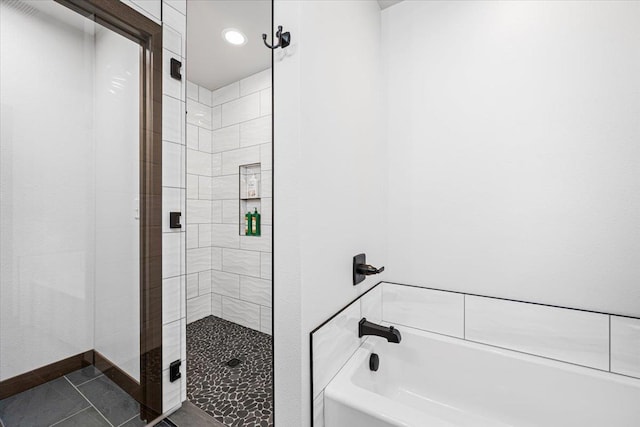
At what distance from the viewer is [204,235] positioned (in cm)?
253

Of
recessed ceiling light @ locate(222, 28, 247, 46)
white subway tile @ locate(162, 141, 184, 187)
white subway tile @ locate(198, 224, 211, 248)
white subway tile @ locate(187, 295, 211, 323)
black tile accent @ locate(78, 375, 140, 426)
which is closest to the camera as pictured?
black tile accent @ locate(78, 375, 140, 426)

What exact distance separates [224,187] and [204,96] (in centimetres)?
82

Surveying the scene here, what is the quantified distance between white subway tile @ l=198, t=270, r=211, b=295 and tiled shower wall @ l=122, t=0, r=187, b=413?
0.86m

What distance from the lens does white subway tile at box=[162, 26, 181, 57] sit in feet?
4.81

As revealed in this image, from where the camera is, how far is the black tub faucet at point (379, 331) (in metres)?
1.29

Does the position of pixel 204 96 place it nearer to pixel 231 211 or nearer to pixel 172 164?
pixel 231 211

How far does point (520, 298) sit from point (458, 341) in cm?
37

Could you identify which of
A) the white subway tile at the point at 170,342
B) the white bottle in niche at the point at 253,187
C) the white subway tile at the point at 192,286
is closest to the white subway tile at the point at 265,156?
the white bottle in niche at the point at 253,187

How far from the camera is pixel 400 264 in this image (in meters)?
1.69

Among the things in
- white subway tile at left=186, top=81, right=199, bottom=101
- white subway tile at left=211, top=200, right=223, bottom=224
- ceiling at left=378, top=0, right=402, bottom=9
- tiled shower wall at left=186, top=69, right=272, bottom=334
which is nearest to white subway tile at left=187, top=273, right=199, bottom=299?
tiled shower wall at left=186, top=69, right=272, bottom=334

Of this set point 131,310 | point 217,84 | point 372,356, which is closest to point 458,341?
point 372,356

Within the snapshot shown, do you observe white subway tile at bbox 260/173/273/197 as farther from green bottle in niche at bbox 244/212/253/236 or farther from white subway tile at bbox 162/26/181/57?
white subway tile at bbox 162/26/181/57

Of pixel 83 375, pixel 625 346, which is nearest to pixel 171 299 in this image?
pixel 83 375

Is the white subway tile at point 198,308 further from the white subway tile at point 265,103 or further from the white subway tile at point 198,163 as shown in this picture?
the white subway tile at point 265,103
